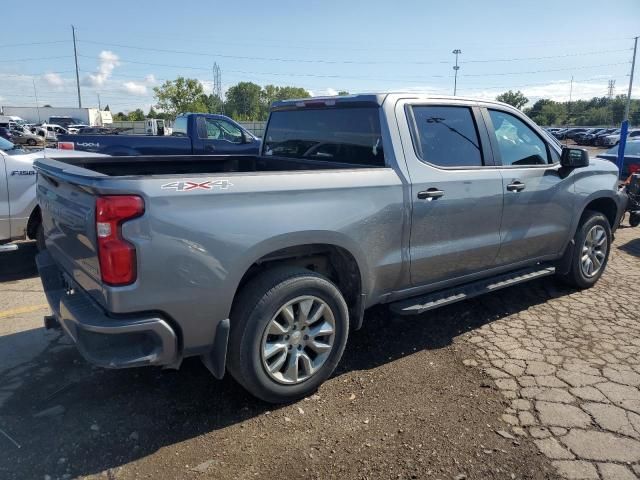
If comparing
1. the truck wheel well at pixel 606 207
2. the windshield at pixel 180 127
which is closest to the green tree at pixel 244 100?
the windshield at pixel 180 127

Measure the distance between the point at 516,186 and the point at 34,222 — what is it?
5.20 metres

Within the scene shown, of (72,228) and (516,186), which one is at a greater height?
(516,186)

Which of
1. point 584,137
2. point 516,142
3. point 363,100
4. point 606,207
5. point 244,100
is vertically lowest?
point 606,207

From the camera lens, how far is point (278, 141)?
4.69 metres

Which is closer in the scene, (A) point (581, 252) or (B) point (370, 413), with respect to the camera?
(B) point (370, 413)

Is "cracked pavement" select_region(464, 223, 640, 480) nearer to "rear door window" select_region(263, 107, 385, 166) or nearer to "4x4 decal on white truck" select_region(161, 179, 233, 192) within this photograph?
"rear door window" select_region(263, 107, 385, 166)

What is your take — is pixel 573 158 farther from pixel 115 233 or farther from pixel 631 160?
pixel 631 160

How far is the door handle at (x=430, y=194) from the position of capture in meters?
3.59

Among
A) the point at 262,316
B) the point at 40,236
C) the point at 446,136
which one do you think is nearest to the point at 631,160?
the point at 446,136

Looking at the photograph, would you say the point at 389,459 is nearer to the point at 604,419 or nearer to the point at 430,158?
the point at 604,419

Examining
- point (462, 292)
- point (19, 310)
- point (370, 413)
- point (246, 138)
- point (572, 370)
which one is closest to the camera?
point (370, 413)

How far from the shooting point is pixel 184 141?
11.1 m

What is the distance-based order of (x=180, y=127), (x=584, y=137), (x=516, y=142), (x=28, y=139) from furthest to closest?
(x=584, y=137) < (x=28, y=139) < (x=180, y=127) < (x=516, y=142)

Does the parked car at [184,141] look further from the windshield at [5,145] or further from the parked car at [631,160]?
the parked car at [631,160]
